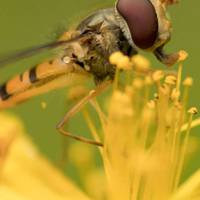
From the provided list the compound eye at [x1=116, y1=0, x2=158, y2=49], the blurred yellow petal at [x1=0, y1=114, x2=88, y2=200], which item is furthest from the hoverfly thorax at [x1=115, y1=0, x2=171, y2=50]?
the blurred yellow petal at [x1=0, y1=114, x2=88, y2=200]

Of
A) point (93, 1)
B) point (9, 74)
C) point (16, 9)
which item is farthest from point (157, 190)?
point (16, 9)

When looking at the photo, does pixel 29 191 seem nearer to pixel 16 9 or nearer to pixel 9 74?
pixel 9 74

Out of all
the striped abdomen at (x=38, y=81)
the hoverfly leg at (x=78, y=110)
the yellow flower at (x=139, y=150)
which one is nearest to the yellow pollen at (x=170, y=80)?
the yellow flower at (x=139, y=150)

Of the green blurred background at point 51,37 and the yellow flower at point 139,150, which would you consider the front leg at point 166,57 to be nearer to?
the yellow flower at point 139,150

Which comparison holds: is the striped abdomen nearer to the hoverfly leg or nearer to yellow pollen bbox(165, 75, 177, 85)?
the hoverfly leg

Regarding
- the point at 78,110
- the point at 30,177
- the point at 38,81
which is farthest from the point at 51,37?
the point at 30,177

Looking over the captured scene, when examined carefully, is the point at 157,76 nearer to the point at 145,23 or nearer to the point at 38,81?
the point at 145,23
